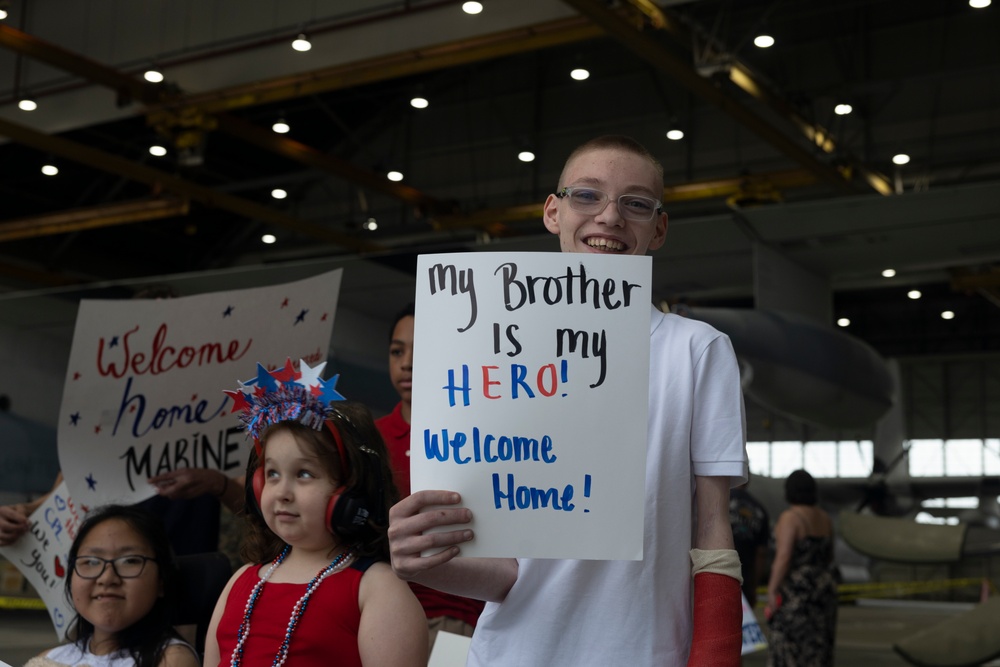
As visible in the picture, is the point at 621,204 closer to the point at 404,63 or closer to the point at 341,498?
the point at 341,498

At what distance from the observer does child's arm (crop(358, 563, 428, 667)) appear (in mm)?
1578

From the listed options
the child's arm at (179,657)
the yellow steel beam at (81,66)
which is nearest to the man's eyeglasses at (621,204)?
the child's arm at (179,657)

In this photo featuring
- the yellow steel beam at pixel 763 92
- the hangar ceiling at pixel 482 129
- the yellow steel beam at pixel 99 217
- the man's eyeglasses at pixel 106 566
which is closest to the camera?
the man's eyeglasses at pixel 106 566

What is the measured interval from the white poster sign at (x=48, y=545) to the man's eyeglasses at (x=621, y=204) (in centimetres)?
227

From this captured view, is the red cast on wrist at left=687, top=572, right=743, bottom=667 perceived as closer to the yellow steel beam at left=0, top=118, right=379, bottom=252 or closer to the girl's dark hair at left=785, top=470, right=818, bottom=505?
the girl's dark hair at left=785, top=470, right=818, bottom=505

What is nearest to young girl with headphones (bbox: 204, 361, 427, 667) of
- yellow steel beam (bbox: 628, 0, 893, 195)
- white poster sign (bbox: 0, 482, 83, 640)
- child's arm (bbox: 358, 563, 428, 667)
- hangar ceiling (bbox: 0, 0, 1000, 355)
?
child's arm (bbox: 358, 563, 428, 667)

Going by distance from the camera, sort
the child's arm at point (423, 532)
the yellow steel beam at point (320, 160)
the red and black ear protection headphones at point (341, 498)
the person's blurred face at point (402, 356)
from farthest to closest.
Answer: the yellow steel beam at point (320, 160) → the person's blurred face at point (402, 356) → the red and black ear protection headphones at point (341, 498) → the child's arm at point (423, 532)

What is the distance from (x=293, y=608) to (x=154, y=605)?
28.7 inches

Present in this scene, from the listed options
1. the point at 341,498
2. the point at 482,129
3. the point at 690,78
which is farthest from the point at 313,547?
the point at 482,129

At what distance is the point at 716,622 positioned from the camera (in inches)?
45.8

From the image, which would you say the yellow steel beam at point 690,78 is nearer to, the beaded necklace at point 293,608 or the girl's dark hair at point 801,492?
the girl's dark hair at point 801,492

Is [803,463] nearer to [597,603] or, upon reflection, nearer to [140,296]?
[140,296]

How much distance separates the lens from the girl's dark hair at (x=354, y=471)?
5.81ft

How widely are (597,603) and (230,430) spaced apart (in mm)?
2019
